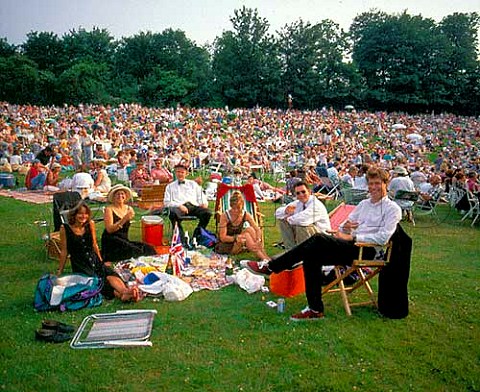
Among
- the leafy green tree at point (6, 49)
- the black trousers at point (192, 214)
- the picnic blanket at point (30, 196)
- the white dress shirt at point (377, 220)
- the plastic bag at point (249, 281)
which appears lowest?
the picnic blanket at point (30, 196)

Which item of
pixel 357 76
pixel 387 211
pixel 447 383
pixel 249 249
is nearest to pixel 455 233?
pixel 249 249

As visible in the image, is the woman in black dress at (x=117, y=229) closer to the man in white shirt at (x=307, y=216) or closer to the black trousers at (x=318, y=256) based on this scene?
the man in white shirt at (x=307, y=216)

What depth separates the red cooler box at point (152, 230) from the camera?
7.49m

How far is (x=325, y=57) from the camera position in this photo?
55906 mm

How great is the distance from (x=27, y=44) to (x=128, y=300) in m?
56.1

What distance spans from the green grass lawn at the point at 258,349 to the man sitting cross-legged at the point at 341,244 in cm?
33

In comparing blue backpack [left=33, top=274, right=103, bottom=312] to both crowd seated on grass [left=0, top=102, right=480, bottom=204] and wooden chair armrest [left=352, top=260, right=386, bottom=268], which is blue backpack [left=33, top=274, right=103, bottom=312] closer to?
wooden chair armrest [left=352, top=260, right=386, bottom=268]

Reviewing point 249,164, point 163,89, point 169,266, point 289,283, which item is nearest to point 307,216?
point 289,283

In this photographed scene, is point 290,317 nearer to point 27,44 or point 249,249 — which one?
point 249,249

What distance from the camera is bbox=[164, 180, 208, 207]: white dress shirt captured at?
27.1 feet

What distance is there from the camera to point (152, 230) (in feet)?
24.6

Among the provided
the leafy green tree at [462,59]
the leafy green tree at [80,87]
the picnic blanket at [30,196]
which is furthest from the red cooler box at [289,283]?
the leafy green tree at [462,59]

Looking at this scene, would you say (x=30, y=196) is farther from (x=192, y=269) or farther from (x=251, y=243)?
(x=251, y=243)

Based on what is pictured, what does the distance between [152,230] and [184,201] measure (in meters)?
1.01
